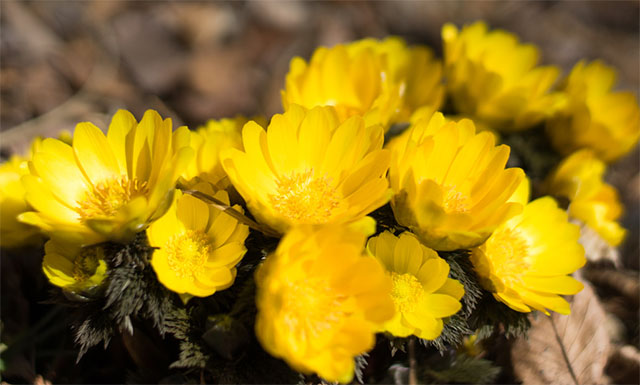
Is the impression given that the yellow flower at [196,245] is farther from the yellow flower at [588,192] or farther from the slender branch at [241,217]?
the yellow flower at [588,192]

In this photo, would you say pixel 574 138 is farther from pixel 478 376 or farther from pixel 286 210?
pixel 286 210

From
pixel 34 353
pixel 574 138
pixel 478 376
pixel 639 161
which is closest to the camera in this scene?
pixel 478 376

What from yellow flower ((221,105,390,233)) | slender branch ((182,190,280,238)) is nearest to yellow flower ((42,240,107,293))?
slender branch ((182,190,280,238))

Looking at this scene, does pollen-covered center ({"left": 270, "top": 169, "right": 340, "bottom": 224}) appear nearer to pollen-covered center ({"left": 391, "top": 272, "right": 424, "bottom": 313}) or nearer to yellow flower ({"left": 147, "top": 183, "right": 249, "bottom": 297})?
yellow flower ({"left": 147, "top": 183, "right": 249, "bottom": 297})

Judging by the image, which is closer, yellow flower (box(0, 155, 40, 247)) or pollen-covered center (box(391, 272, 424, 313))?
pollen-covered center (box(391, 272, 424, 313))

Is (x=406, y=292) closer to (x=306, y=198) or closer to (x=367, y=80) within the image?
(x=306, y=198)

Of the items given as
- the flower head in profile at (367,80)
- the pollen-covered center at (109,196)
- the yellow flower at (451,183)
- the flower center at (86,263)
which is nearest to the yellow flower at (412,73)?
the flower head in profile at (367,80)

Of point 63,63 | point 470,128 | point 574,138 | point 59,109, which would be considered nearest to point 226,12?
point 63,63

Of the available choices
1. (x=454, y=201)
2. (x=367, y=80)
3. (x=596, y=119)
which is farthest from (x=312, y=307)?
(x=596, y=119)
